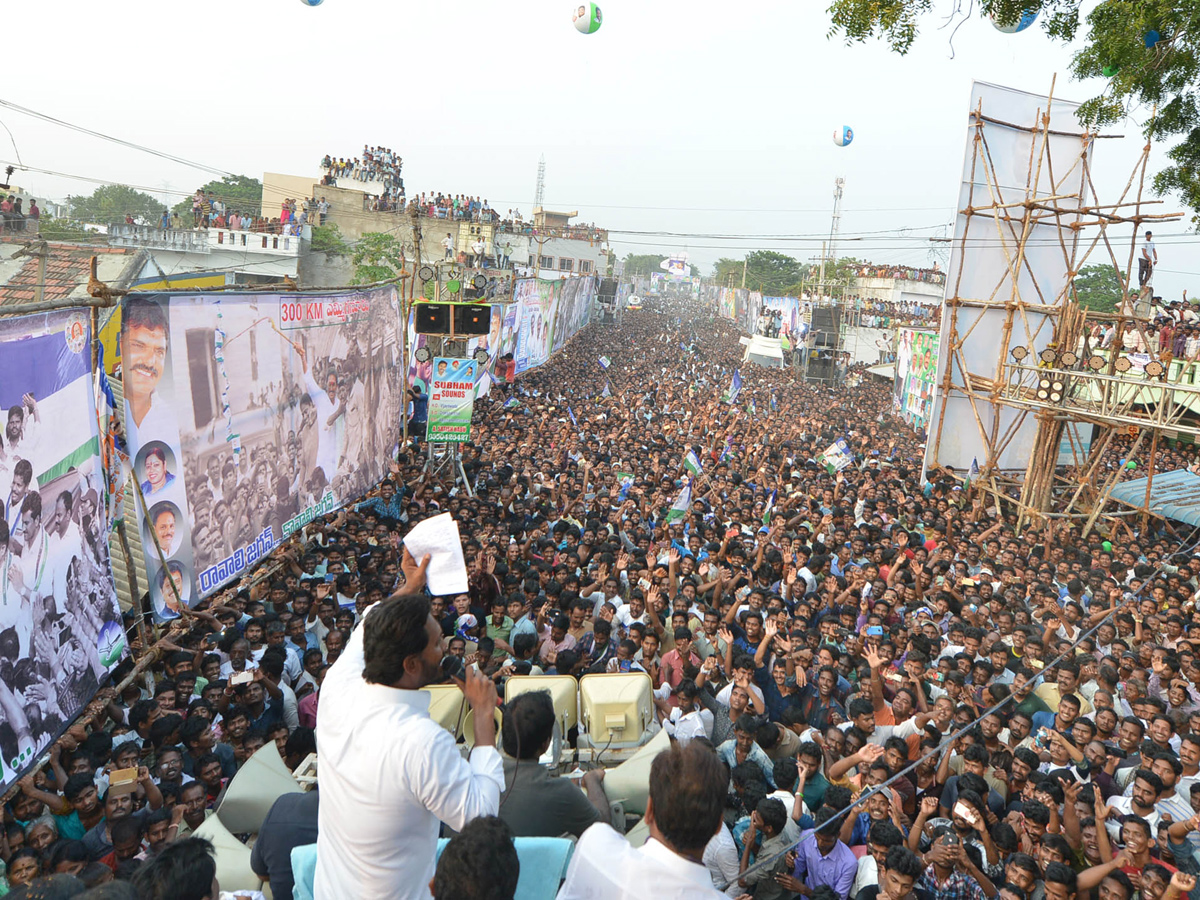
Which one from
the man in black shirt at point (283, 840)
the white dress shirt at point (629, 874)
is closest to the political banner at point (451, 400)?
the man in black shirt at point (283, 840)

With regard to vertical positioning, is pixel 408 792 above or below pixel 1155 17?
below

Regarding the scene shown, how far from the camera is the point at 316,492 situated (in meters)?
8.84

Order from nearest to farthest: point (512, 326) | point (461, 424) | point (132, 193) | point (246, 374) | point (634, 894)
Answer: point (634, 894) < point (246, 374) < point (461, 424) < point (512, 326) < point (132, 193)

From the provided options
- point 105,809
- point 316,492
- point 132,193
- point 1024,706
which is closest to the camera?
point 105,809

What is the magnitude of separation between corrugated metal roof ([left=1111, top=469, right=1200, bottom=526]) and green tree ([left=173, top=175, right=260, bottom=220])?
50.4 metres

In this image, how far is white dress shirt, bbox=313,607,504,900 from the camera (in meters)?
2.16

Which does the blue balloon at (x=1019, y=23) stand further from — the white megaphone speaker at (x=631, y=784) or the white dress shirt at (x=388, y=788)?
the white dress shirt at (x=388, y=788)

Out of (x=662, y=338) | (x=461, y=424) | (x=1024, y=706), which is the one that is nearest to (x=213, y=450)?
(x=461, y=424)

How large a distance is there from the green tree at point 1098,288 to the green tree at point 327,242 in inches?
1754

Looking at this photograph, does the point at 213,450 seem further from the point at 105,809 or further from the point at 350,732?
the point at 350,732

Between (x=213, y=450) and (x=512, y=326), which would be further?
(x=512, y=326)

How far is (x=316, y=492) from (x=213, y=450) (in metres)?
2.17

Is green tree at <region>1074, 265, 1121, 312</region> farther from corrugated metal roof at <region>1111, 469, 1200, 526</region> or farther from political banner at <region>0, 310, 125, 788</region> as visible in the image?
political banner at <region>0, 310, 125, 788</region>

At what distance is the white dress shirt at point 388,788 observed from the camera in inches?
85.1
